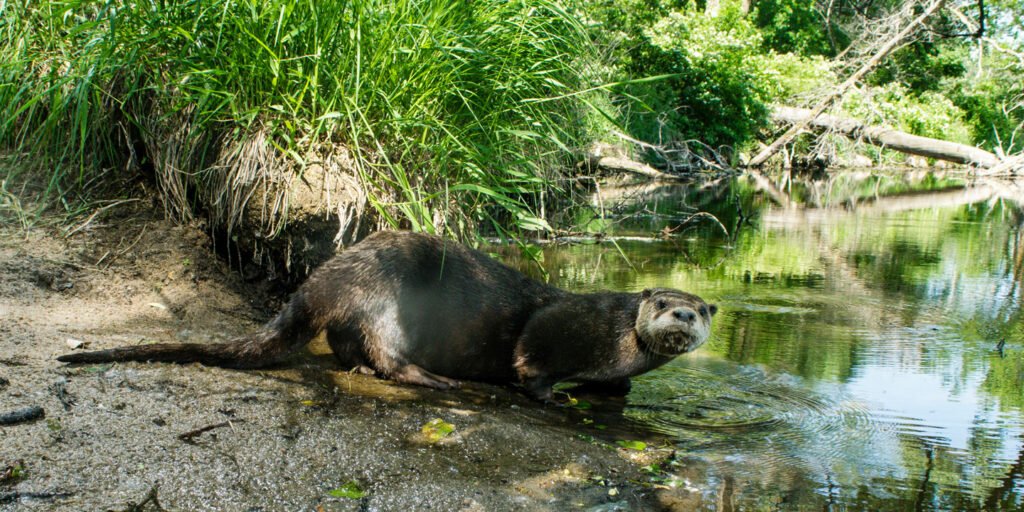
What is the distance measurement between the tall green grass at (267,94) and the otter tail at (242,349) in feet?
2.48

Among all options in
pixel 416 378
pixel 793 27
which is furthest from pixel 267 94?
pixel 793 27

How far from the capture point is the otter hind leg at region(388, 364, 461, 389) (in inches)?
134

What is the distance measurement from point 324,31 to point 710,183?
1525 cm

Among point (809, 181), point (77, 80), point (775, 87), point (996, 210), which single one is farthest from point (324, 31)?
point (775, 87)

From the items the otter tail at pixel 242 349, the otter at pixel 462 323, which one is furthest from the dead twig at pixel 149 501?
the otter at pixel 462 323

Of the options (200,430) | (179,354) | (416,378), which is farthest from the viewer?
(416,378)

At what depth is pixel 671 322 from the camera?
137 inches

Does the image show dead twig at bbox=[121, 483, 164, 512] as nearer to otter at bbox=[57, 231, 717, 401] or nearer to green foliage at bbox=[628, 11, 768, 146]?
otter at bbox=[57, 231, 717, 401]

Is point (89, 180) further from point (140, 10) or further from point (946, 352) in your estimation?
point (946, 352)

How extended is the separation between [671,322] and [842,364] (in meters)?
1.33

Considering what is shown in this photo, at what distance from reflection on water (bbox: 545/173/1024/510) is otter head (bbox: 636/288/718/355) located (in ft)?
0.86

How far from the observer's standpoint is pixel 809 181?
20766 mm

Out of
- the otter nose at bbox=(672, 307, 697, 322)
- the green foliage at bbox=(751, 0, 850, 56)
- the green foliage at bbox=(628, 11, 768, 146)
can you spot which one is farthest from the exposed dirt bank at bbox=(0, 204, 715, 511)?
the green foliage at bbox=(751, 0, 850, 56)

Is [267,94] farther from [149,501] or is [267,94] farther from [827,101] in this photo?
[827,101]
